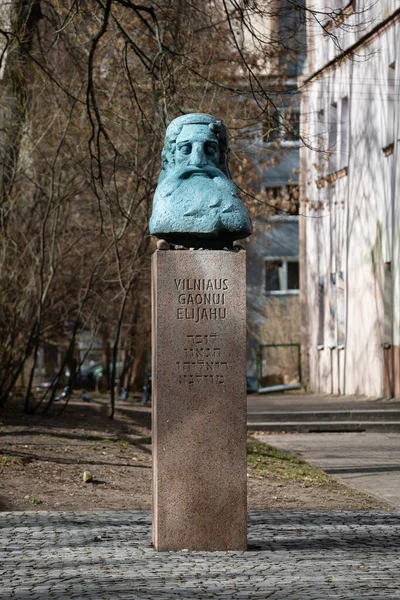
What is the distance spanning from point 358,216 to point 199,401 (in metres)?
20.5

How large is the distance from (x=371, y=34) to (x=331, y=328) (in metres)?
8.66

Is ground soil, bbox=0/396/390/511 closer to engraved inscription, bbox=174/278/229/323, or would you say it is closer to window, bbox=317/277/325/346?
engraved inscription, bbox=174/278/229/323

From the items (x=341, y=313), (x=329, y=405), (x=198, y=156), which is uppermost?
(x=341, y=313)

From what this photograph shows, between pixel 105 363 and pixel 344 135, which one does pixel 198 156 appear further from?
pixel 105 363

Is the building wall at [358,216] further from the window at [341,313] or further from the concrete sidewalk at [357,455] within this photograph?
the concrete sidewalk at [357,455]

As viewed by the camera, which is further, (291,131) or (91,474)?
(291,131)

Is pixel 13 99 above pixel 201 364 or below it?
above

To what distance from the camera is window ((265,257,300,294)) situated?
175 feet

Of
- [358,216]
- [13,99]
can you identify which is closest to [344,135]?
[358,216]

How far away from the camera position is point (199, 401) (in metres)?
8.77

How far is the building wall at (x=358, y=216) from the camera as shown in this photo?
84.7 ft

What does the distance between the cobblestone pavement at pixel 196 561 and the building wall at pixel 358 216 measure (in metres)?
13.3

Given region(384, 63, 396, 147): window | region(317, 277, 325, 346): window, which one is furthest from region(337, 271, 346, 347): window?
region(384, 63, 396, 147): window

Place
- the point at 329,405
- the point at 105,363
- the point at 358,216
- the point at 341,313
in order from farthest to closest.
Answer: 1. the point at 105,363
2. the point at 341,313
3. the point at 358,216
4. the point at 329,405
